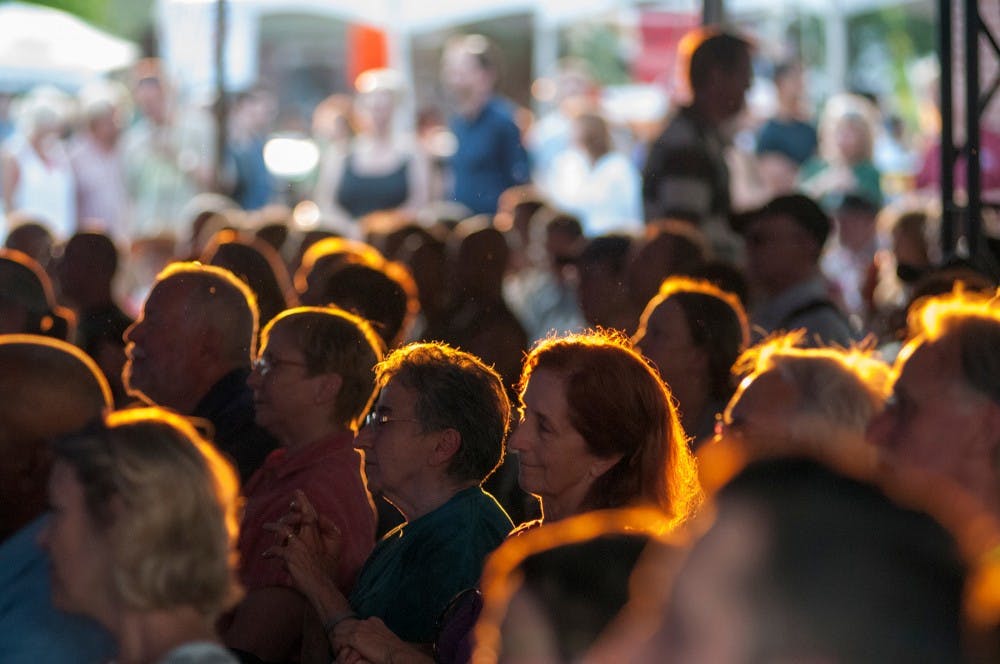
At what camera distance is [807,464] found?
1490 millimetres

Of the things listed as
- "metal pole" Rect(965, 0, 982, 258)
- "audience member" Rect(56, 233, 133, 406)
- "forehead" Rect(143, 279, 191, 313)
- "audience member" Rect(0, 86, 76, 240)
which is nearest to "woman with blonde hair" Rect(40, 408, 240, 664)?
"forehead" Rect(143, 279, 191, 313)

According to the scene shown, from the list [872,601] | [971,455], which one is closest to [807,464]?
[872,601]

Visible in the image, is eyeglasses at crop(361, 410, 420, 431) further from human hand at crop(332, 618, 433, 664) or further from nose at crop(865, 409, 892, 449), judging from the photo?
nose at crop(865, 409, 892, 449)

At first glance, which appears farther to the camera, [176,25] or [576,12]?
[576,12]

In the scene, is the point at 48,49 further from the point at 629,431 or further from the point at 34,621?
the point at 34,621

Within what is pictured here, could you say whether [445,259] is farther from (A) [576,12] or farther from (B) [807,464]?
(A) [576,12]

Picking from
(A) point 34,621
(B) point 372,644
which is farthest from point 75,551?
(B) point 372,644

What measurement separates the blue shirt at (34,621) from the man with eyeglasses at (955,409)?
145cm

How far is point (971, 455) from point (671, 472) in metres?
0.78

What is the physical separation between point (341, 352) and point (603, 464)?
4.33 feet

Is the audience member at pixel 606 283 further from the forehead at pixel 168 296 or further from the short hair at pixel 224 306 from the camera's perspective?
the forehead at pixel 168 296

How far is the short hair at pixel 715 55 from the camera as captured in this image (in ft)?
27.7

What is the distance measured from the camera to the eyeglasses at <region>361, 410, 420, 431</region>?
432 centimetres

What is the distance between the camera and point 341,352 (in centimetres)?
498
